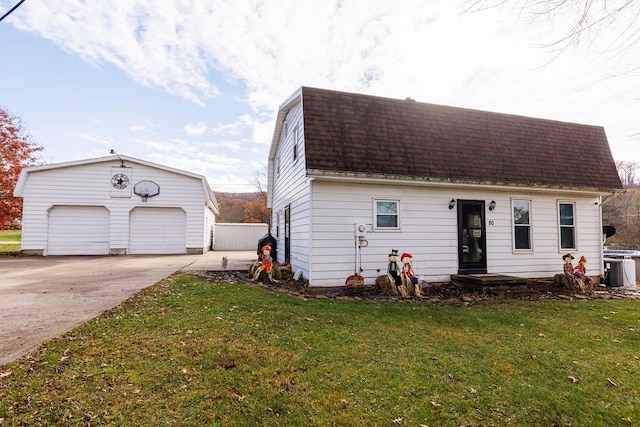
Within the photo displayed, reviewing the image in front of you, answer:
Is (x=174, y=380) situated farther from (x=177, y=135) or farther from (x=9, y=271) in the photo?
(x=177, y=135)

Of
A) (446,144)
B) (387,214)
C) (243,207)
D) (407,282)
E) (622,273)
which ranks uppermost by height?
(243,207)

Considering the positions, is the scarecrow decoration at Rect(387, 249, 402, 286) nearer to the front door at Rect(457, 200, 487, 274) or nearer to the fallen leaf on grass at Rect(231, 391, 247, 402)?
the front door at Rect(457, 200, 487, 274)

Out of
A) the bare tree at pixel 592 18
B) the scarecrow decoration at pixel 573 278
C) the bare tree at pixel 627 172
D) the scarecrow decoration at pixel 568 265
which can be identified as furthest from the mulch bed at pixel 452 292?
the bare tree at pixel 627 172

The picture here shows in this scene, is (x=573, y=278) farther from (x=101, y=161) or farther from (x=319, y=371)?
(x=101, y=161)

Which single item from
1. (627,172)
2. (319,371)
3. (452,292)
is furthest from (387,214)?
(627,172)

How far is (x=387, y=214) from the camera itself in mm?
7984

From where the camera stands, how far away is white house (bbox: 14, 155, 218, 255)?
14.5 m

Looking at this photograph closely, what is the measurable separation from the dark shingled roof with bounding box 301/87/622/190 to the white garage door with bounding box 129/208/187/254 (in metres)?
11.3

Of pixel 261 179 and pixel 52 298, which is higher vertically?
pixel 261 179

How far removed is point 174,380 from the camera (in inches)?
113

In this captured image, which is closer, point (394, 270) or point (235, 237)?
point (394, 270)

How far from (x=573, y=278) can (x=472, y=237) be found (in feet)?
8.76

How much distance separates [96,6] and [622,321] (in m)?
11.1

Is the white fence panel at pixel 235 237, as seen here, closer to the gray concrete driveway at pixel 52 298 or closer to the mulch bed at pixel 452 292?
the gray concrete driveway at pixel 52 298
